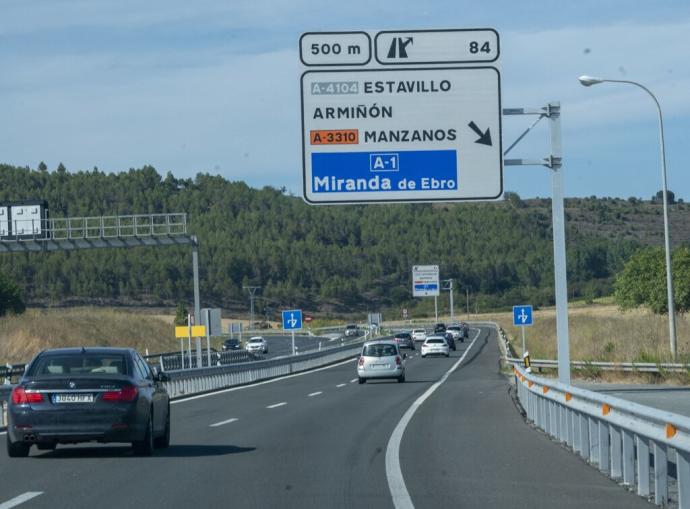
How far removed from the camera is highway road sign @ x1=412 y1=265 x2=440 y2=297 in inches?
4333

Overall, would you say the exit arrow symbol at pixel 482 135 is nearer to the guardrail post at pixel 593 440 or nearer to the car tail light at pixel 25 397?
the guardrail post at pixel 593 440

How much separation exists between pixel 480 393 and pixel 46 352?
1956 centimetres

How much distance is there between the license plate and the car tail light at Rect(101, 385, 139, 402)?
19 centimetres

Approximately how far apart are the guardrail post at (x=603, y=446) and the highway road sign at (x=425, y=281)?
9549 cm

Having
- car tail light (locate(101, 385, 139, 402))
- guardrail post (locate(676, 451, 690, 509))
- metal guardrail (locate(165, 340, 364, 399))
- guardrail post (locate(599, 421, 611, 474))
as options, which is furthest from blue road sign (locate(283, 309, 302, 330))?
guardrail post (locate(676, 451, 690, 509))

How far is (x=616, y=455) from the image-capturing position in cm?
1347

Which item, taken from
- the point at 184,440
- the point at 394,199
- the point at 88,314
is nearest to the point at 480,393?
the point at 394,199

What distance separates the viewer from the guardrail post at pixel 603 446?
14.1 metres

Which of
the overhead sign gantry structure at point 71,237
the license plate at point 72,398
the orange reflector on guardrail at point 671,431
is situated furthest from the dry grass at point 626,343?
the orange reflector on guardrail at point 671,431

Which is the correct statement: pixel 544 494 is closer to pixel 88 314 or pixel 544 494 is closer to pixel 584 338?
pixel 584 338

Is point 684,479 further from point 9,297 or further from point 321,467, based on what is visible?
point 9,297

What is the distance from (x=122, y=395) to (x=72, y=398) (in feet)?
2.03

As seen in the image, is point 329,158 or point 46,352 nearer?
point 46,352

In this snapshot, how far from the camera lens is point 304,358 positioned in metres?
60.0
